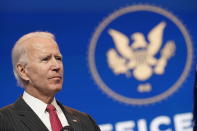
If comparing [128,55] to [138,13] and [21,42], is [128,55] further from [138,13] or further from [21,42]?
[21,42]

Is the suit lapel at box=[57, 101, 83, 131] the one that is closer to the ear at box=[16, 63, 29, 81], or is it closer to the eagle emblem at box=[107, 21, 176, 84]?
the ear at box=[16, 63, 29, 81]

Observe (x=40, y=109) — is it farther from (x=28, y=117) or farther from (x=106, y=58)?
(x=106, y=58)

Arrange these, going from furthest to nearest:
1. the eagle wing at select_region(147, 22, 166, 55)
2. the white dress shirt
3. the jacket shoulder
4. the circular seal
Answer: the eagle wing at select_region(147, 22, 166, 55) → the circular seal → the white dress shirt → the jacket shoulder

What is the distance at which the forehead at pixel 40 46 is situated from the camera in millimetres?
2000

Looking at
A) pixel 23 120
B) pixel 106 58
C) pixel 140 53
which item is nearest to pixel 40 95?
pixel 23 120

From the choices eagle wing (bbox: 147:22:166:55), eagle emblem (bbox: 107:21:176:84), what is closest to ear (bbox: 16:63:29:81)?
eagle emblem (bbox: 107:21:176:84)

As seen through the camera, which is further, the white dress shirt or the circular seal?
the circular seal

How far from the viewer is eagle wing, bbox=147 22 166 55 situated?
3.56 metres

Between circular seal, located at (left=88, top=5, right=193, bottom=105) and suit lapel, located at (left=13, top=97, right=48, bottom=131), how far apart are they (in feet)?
4.76

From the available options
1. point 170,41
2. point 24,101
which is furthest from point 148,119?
point 24,101

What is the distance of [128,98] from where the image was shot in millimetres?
3488

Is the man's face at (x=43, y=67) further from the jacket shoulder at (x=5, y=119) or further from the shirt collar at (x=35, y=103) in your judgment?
the jacket shoulder at (x=5, y=119)

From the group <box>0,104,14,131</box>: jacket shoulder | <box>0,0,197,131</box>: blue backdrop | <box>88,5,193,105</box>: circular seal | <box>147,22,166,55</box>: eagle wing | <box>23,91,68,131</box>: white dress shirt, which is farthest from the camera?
<box>147,22,166,55</box>: eagle wing

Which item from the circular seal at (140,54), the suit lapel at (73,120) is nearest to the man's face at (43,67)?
the suit lapel at (73,120)
